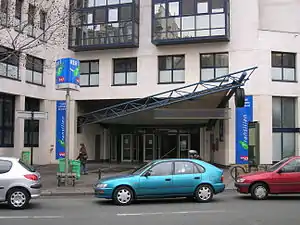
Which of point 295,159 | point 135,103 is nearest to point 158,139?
point 135,103

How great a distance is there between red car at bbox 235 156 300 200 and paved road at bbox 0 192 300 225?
1.04 feet

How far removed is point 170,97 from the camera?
27203mm

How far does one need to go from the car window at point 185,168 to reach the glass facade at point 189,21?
1555 cm

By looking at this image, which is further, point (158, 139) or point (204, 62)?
point (158, 139)

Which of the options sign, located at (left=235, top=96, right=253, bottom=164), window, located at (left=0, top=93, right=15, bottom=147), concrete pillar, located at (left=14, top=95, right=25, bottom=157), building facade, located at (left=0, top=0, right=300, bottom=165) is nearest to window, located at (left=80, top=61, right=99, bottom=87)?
building facade, located at (left=0, top=0, right=300, bottom=165)

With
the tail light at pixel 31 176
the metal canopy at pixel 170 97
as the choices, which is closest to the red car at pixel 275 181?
the tail light at pixel 31 176

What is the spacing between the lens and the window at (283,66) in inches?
1132

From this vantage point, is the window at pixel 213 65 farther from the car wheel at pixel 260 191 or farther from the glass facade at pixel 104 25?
the car wheel at pixel 260 191

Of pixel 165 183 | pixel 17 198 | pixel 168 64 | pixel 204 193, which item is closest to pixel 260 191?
pixel 204 193

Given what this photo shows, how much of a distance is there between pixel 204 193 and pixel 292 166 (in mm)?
3178

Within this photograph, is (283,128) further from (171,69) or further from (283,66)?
(171,69)

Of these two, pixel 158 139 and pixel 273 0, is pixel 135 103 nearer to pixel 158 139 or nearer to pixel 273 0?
pixel 158 139

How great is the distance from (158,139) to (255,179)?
22484 mm

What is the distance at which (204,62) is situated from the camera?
97.3ft
